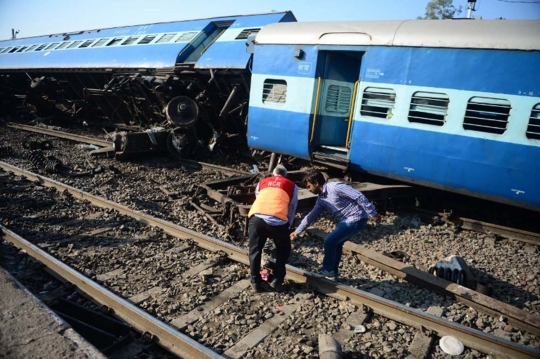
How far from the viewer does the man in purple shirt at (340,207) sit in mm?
4422

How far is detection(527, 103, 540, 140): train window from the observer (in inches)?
221

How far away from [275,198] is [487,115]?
4.05 meters

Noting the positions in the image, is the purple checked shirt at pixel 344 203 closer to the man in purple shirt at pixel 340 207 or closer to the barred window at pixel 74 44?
the man in purple shirt at pixel 340 207

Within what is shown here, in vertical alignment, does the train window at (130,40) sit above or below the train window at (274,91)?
above

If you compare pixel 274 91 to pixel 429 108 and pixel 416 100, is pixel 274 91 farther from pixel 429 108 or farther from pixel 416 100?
pixel 429 108

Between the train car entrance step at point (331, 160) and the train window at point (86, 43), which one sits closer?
the train car entrance step at point (331, 160)

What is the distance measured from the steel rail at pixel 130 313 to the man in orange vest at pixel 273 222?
1254mm

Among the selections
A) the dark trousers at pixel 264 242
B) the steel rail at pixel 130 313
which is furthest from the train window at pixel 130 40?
the dark trousers at pixel 264 242

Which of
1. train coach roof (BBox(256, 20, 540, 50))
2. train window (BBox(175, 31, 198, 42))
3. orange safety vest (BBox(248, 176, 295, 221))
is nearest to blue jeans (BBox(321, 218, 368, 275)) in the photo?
orange safety vest (BBox(248, 176, 295, 221))

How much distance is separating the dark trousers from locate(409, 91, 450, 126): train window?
3746 mm

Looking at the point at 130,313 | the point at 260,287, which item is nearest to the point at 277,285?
the point at 260,287

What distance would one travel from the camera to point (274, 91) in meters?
8.70

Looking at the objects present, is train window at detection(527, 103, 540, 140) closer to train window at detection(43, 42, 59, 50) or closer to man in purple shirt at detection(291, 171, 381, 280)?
man in purple shirt at detection(291, 171, 381, 280)

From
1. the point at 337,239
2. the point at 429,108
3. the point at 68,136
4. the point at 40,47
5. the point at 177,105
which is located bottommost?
the point at 68,136
